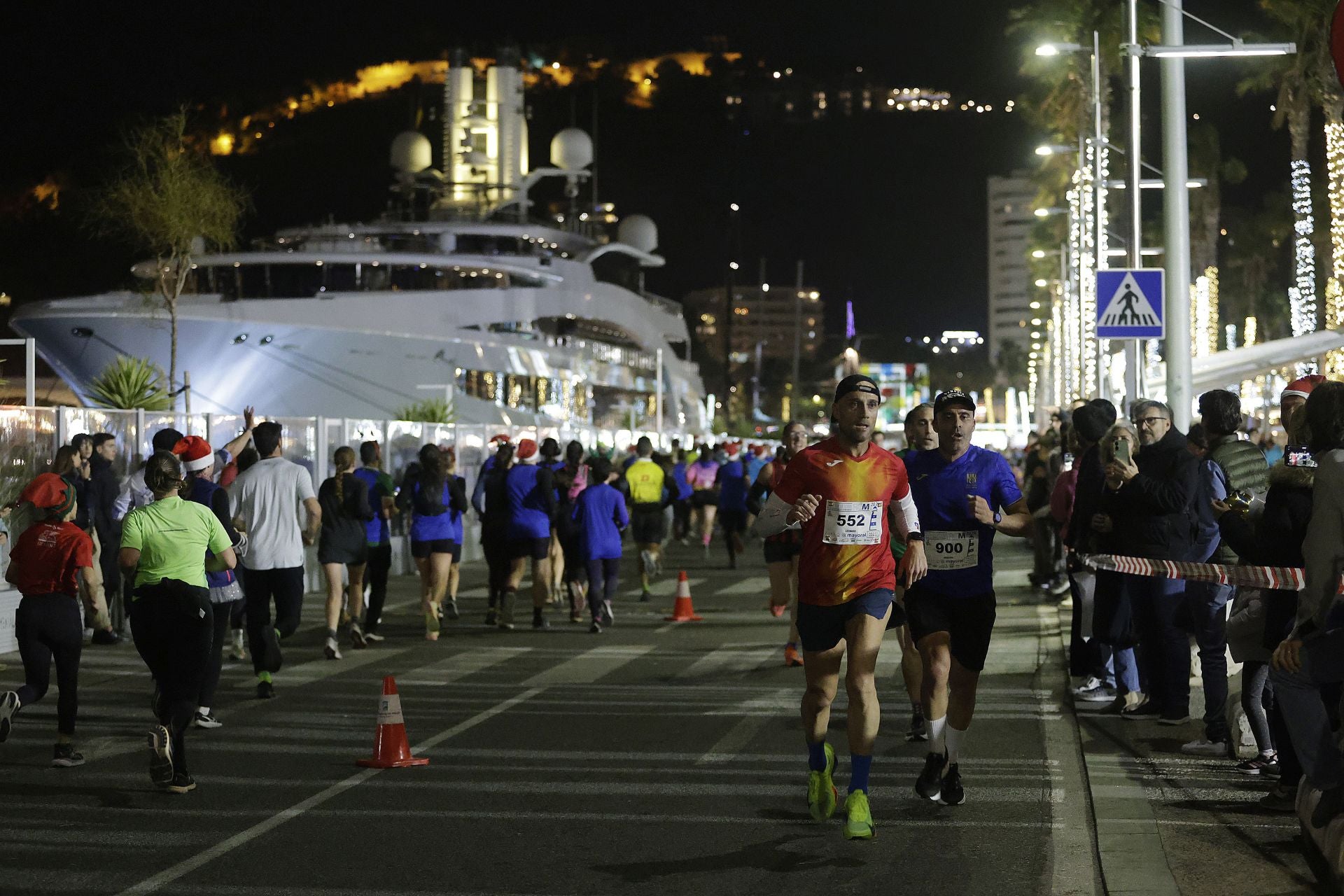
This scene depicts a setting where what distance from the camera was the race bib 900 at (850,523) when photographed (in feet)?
23.6

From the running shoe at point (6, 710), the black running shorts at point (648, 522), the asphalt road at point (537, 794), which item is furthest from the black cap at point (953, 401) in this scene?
the black running shorts at point (648, 522)

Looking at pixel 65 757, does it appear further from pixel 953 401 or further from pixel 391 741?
pixel 953 401

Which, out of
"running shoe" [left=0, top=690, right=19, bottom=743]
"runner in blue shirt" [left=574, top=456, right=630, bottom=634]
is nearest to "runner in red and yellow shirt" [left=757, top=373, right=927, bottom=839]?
"running shoe" [left=0, top=690, right=19, bottom=743]

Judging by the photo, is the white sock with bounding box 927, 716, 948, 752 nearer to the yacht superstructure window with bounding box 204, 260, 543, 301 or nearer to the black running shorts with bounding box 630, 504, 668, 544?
the black running shorts with bounding box 630, 504, 668, 544

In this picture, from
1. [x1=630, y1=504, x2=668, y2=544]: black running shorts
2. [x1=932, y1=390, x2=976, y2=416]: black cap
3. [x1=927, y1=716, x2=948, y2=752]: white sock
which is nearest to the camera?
[x1=927, y1=716, x2=948, y2=752]: white sock

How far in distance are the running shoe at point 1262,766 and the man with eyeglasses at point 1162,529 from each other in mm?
1496

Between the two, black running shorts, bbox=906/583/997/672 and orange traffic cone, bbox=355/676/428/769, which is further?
orange traffic cone, bbox=355/676/428/769

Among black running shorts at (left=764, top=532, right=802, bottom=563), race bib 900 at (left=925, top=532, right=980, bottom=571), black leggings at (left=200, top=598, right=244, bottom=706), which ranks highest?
race bib 900 at (left=925, top=532, right=980, bottom=571)

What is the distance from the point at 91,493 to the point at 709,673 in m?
6.00

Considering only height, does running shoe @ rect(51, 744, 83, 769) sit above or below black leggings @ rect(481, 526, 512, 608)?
below

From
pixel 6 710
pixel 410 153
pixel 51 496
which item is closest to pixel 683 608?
pixel 51 496

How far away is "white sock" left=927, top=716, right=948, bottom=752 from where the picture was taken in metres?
7.62

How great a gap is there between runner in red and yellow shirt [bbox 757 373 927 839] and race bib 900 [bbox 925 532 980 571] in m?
0.40

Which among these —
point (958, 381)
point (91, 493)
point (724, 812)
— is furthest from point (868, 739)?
point (958, 381)
